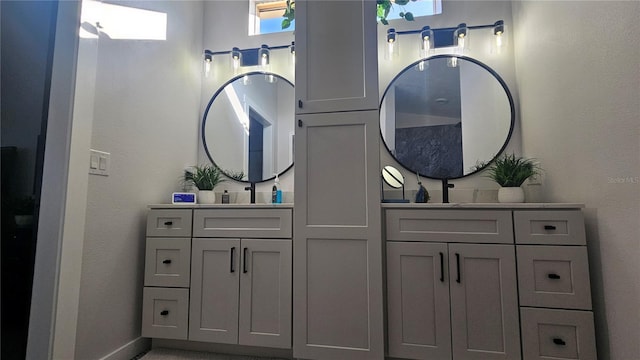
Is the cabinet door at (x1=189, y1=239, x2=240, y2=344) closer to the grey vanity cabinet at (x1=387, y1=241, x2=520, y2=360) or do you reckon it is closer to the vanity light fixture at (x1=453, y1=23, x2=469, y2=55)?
the grey vanity cabinet at (x1=387, y1=241, x2=520, y2=360)

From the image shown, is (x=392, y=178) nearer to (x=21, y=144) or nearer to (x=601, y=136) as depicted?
(x=601, y=136)

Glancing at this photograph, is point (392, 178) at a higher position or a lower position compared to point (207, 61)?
lower

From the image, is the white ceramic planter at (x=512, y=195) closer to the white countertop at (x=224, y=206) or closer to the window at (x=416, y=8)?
the white countertop at (x=224, y=206)

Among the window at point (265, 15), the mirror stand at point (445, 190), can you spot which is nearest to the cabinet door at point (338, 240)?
the mirror stand at point (445, 190)

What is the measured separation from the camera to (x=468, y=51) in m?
2.32

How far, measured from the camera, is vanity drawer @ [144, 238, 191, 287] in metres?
1.87

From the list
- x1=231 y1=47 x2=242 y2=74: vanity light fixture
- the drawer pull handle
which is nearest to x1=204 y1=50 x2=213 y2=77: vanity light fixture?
x1=231 y1=47 x2=242 y2=74: vanity light fixture

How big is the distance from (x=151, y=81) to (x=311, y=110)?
117cm

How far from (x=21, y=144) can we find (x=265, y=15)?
2019mm

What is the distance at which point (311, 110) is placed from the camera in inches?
72.2

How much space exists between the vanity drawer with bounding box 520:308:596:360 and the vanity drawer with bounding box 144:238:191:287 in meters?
1.89

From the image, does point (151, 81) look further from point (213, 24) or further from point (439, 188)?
point (439, 188)

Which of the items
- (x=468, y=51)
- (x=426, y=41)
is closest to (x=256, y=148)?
(x=426, y=41)

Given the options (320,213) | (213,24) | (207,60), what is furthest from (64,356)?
(213,24)
